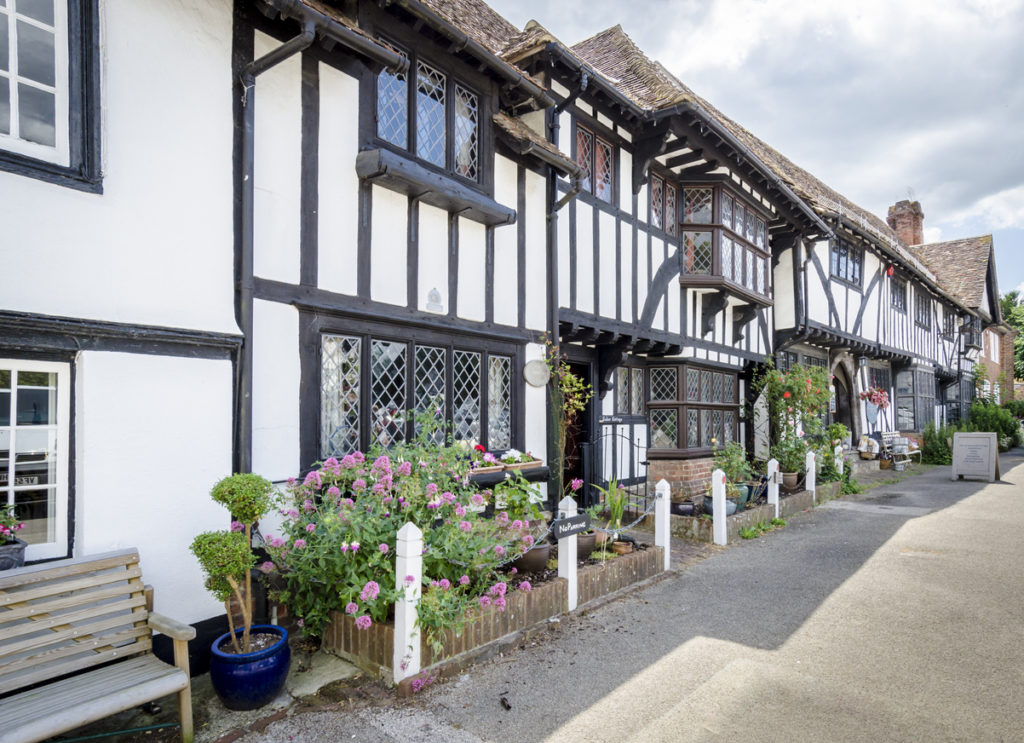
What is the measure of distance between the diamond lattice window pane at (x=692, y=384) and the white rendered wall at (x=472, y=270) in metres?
4.96

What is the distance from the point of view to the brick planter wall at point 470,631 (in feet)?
13.1

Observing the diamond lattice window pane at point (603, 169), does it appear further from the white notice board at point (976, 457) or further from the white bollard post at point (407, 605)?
the white notice board at point (976, 457)

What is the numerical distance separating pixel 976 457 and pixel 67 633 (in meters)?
17.9

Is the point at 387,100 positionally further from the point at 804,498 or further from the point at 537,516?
the point at 804,498

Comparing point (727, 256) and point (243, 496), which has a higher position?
point (727, 256)

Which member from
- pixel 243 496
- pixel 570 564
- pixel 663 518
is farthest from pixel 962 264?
pixel 243 496

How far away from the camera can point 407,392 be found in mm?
5695

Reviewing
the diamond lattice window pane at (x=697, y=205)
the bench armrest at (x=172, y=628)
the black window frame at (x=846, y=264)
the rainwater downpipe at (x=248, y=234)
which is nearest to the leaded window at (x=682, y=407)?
the diamond lattice window pane at (x=697, y=205)

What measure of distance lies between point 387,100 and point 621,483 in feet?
21.1

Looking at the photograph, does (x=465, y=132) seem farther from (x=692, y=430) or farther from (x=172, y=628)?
A: (x=692, y=430)

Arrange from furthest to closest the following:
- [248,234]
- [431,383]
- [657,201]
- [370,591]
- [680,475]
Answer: [680,475] < [657,201] < [431,383] < [248,234] < [370,591]

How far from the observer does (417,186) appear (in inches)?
218

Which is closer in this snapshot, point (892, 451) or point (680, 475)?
point (680, 475)

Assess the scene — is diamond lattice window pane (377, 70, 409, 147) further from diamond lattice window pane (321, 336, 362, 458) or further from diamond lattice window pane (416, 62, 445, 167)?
diamond lattice window pane (321, 336, 362, 458)
